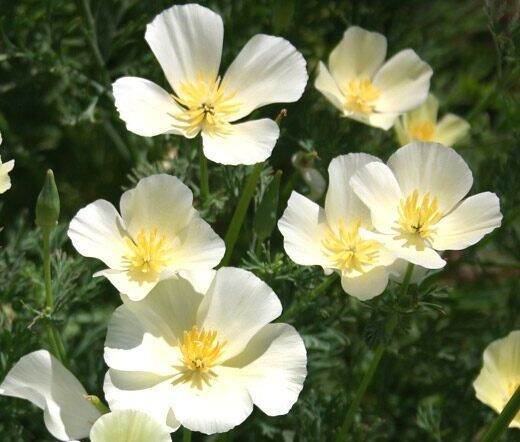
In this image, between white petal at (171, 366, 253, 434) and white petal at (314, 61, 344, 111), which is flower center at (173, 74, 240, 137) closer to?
white petal at (314, 61, 344, 111)

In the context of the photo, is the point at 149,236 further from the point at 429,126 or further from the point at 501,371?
the point at 429,126

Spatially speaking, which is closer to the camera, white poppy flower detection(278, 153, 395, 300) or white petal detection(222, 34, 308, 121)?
white poppy flower detection(278, 153, 395, 300)

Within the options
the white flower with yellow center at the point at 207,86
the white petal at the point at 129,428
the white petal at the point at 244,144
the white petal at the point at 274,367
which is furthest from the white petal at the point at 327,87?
the white petal at the point at 129,428

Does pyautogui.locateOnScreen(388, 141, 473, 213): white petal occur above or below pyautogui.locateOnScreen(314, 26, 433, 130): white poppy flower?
above

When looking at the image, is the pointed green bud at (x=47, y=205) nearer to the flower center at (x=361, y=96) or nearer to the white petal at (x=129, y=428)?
the white petal at (x=129, y=428)

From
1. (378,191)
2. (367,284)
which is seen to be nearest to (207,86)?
(378,191)

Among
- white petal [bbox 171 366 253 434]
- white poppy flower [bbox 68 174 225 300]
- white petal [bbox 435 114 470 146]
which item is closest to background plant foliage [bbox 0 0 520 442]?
white petal [bbox 435 114 470 146]
